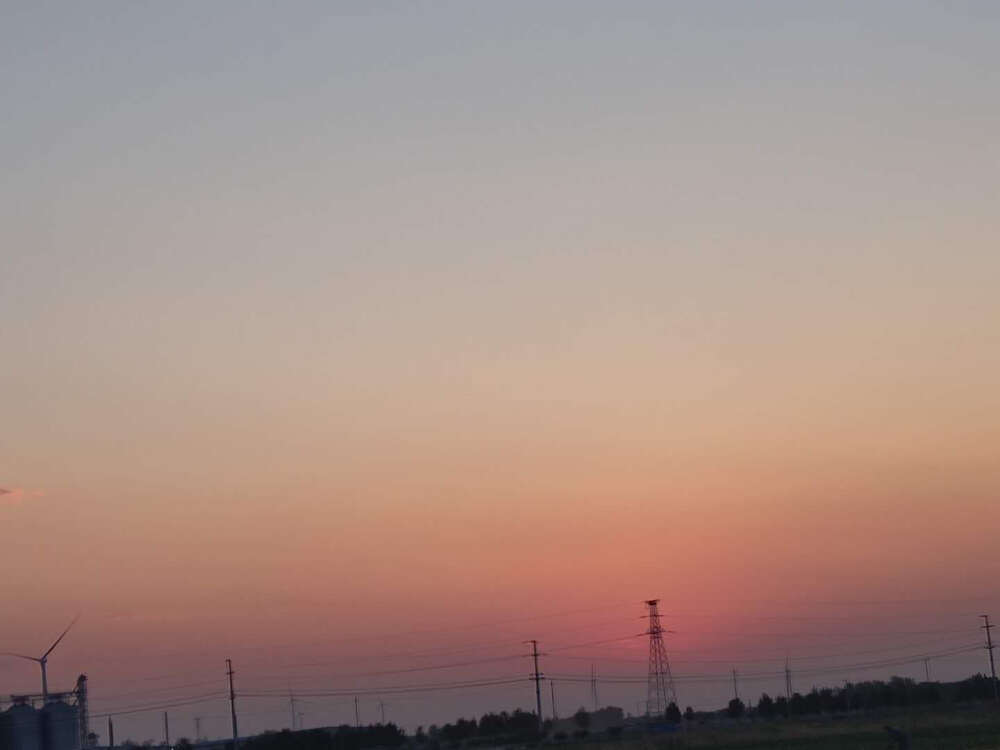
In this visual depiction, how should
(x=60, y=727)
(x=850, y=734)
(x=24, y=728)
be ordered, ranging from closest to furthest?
(x=850, y=734) → (x=24, y=728) → (x=60, y=727)

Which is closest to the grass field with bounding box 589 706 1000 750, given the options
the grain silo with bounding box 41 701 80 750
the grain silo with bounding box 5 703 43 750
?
the grain silo with bounding box 41 701 80 750

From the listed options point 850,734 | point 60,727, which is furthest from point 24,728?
point 850,734

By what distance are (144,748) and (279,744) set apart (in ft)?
62.8

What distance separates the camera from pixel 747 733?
134500mm

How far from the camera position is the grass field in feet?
296

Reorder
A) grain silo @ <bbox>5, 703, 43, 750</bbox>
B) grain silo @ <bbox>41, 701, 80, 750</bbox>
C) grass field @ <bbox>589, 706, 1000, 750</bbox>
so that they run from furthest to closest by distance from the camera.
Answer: grain silo @ <bbox>41, 701, 80, 750</bbox> < grain silo @ <bbox>5, 703, 43, 750</bbox> < grass field @ <bbox>589, 706, 1000, 750</bbox>

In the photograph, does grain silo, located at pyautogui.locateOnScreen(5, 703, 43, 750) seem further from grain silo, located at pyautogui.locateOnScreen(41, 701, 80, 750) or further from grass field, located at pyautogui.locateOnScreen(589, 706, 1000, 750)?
grass field, located at pyautogui.locateOnScreen(589, 706, 1000, 750)

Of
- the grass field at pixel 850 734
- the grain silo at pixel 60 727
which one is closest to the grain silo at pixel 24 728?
the grain silo at pixel 60 727

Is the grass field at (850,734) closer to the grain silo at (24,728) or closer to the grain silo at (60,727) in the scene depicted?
the grain silo at (60,727)

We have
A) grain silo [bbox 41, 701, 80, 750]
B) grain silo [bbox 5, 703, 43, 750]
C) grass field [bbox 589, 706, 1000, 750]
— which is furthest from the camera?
grain silo [bbox 41, 701, 80, 750]

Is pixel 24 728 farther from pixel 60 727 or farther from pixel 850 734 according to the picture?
pixel 850 734

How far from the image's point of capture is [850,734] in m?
115

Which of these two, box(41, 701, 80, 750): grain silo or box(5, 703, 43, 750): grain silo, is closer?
box(5, 703, 43, 750): grain silo

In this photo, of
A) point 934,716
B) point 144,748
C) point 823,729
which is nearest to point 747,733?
point 823,729
